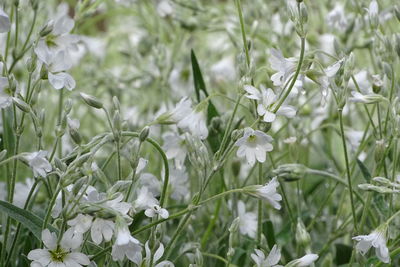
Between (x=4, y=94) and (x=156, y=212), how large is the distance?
0.18 meters

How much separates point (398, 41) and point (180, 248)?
0.34m

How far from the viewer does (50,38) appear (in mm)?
752

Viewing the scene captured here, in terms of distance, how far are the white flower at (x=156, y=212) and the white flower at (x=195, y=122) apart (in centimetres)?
9

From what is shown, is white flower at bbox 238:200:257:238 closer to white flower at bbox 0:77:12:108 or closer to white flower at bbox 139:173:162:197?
white flower at bbox 139:173:162:197

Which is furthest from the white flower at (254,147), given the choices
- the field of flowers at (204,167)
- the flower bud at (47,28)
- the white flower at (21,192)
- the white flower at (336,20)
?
the white flower at (336,20)

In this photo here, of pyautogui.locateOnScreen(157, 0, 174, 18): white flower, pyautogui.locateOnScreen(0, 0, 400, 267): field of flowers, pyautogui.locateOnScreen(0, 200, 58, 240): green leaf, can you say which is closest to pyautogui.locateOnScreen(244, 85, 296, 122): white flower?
pyautogui.locateOnScreen(0, 0, 400, 267): field of flowers

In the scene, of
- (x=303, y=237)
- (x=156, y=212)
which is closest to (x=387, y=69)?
(x=303, y=237)

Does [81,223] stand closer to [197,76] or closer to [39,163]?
[39,163]

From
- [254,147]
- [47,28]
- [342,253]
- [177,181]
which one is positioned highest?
[47,28]

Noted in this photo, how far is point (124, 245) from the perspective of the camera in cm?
58

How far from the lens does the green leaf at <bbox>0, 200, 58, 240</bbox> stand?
64 cm

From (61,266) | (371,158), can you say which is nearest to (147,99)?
(371,158)

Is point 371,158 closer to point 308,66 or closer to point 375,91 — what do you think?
point 375,91

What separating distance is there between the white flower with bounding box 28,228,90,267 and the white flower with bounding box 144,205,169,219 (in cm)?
6
